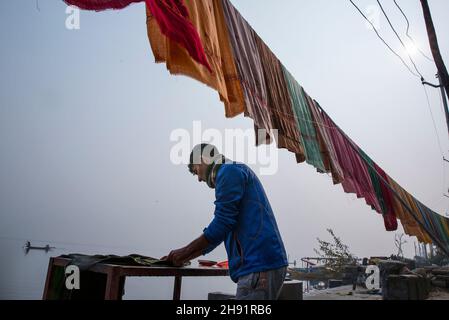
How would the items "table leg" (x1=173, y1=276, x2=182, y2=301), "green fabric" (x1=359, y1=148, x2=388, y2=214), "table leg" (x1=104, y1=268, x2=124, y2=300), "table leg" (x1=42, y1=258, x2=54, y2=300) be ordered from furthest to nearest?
1. "green fabric" (x1=359, y1=148, x2=388, y2=214)
2. "table leg" (x1=173, y1=276, x2=182, y2=301)
3. "table leg" (x1=42, y1=258, x2=54, y2=300)
4. "table leg" (x1=104, y1=268, x2=124, y2=300)

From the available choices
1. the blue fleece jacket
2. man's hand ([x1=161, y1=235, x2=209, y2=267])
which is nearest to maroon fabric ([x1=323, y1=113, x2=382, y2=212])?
the blue fleece jacket

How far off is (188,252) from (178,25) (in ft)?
5.07

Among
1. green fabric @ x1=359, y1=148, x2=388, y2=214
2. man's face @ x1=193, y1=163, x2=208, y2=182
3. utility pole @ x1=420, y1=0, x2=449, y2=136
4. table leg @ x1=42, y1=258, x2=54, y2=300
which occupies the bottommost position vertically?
table leg @ x1=42, y1=258, x2=54, y2=300

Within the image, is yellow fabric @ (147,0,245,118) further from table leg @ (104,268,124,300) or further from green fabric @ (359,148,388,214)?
green fabric @ (359,148,388,214)

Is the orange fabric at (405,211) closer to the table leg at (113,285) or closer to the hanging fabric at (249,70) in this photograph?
the hanging fabric at (249,70)

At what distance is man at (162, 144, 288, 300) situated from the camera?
73.7 inches

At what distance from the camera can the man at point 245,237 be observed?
187cm

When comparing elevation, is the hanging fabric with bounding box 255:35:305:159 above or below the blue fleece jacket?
above

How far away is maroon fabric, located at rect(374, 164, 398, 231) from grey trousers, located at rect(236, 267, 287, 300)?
539 centimetres

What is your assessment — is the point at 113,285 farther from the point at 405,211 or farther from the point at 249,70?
the point at 405,211

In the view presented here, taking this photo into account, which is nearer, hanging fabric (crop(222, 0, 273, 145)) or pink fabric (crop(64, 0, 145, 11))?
pink fabric (crop(64, 0, 145, 11))

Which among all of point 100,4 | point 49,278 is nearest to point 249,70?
point 100,4

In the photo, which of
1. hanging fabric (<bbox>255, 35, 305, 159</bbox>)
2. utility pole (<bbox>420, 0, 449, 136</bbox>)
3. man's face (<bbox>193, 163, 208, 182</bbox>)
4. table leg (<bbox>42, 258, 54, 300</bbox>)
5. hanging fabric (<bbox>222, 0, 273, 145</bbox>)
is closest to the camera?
table leg (<bbox>42, 258, 54, 300</bbox>)
